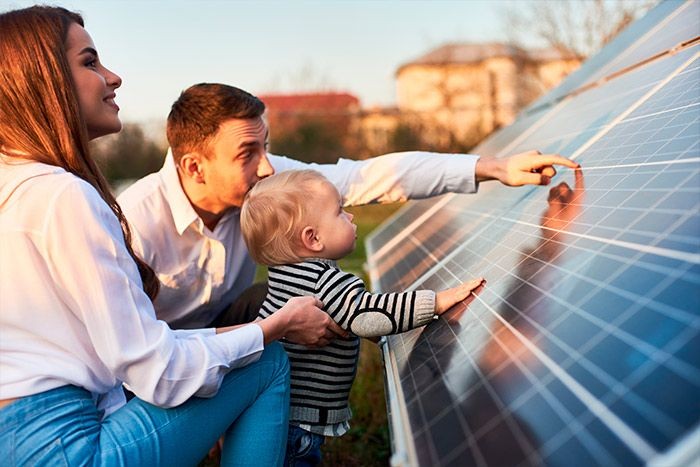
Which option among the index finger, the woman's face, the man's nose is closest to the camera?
the woman's face

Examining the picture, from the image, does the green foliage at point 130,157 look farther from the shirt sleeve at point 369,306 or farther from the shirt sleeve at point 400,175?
the shirt sleeve at point 369,306

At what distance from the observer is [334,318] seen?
2898mm

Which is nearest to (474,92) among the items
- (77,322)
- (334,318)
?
(334,318)

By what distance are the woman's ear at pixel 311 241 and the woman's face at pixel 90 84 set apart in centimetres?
82

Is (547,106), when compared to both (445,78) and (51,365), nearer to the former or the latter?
(51,365)

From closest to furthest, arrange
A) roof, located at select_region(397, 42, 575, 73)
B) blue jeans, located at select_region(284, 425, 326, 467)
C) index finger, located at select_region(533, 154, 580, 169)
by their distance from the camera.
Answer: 1. blue jeans, located at select_region(284, 425, 326, 467)
2. index finger, located at select_region(533, 154, 580, 169)
3. roof, located at select_region(397, 42, 575, 73)

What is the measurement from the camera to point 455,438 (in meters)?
1.71

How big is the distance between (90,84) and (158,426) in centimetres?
119

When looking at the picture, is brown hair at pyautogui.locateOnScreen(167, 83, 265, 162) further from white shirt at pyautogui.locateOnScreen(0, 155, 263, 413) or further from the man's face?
white shirt at pyautogui.locateOnScreen(0, 155, 263, 413)

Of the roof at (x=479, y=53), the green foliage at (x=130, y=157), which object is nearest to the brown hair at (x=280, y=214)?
the green foliage at (x=130, y=157)

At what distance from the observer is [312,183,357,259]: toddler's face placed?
298 cm

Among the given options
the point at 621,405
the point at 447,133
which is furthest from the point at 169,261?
→ the point at 447,133

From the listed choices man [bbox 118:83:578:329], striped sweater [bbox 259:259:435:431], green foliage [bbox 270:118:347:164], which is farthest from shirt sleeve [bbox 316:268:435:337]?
green foliage [bbox 270:118:347:164]

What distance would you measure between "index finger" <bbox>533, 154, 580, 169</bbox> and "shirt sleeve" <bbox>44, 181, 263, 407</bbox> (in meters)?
1.79
